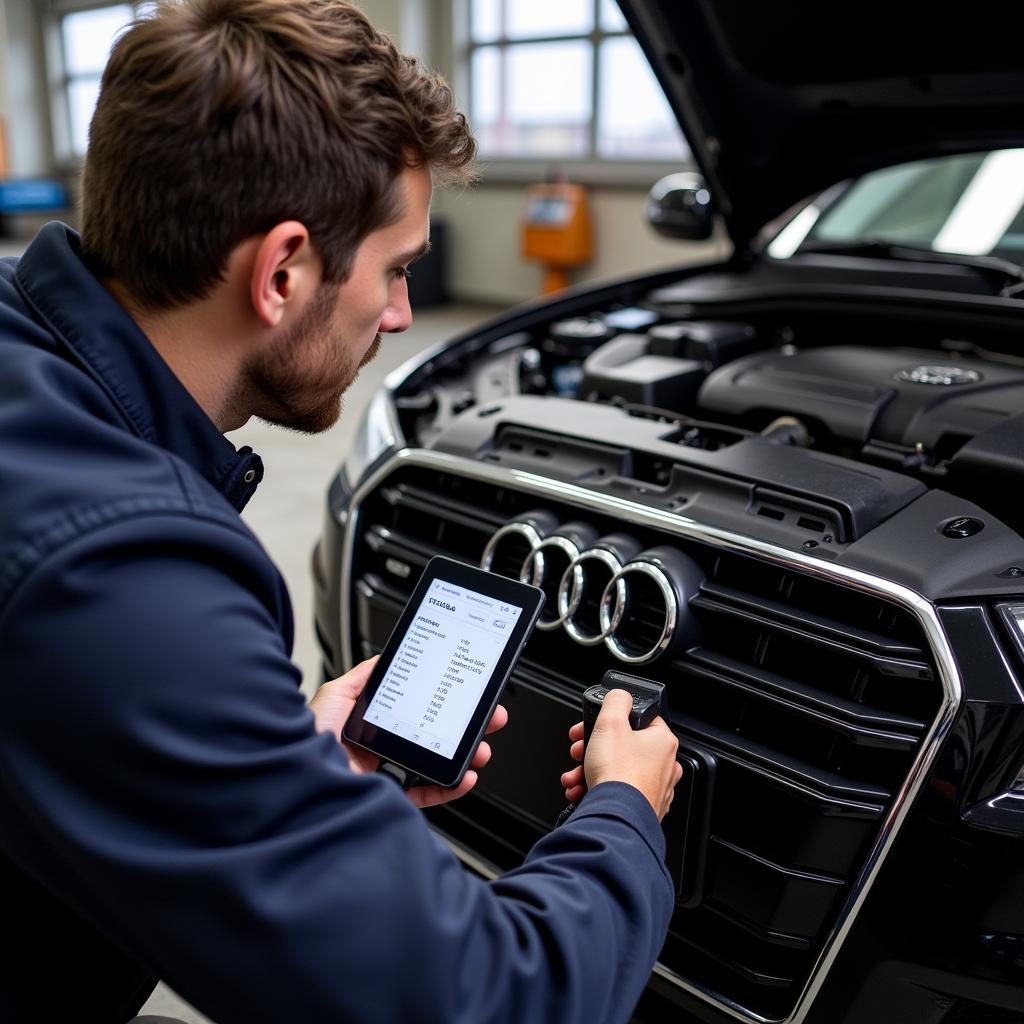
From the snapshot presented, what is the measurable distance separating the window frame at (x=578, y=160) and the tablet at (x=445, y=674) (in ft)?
19.3

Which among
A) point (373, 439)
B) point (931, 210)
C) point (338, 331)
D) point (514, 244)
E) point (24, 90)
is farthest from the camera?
point (24, 90)

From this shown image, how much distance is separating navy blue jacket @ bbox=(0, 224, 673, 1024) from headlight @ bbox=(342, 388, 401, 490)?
37.5 inches

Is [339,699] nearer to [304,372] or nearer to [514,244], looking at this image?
[304,372]

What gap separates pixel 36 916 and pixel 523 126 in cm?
792

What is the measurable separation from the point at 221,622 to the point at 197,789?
11 centimetres

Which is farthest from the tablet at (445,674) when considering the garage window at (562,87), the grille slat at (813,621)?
the garage window at (562,87)

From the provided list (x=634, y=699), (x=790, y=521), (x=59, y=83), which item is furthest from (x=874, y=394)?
(x=59, y=83)

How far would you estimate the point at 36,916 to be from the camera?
3.05 feet

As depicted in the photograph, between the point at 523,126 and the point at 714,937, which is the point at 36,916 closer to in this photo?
the point at 714,937

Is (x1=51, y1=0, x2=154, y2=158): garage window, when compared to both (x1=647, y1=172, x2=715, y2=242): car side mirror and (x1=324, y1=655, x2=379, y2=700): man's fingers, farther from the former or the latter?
(x1=324, y1=655, x2=379, y2=700): man's fingers

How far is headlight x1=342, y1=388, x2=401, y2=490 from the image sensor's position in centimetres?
175

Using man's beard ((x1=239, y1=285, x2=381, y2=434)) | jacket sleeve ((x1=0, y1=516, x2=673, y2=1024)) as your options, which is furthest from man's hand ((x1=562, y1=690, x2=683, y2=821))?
man's beard ((x1=239, y1=285, x2=381, y2=434))

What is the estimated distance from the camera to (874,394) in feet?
5.18

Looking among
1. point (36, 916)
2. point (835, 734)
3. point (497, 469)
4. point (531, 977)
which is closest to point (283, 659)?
point (531, 977)
